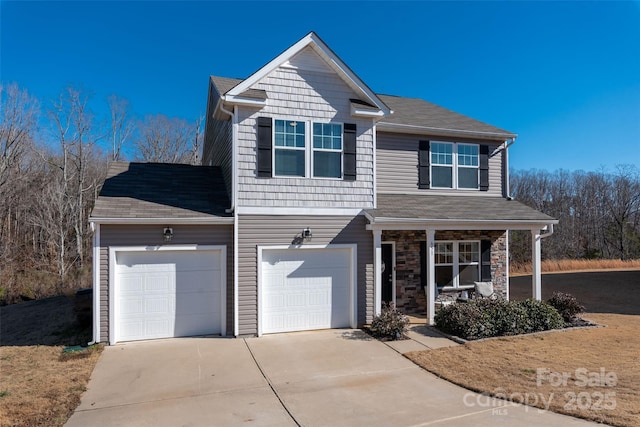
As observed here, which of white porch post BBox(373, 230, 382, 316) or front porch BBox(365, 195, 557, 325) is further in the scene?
front porch BBox(365, 195, 557, 325)

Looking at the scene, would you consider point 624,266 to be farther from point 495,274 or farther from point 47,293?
point 47,293

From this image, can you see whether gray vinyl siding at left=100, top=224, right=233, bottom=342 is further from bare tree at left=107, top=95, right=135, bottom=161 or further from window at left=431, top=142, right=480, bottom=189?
bare tree at left=107, top=95, right=135, bottom=161

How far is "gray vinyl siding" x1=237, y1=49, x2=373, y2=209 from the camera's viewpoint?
28.3 ft

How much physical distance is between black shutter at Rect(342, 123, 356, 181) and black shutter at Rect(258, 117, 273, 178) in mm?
1896

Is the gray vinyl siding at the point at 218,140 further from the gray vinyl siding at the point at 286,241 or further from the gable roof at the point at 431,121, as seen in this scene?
the gable roof at the point at 431,121

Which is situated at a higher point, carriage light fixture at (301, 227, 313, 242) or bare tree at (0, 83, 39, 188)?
bare tree at (0, 83, 39, 188)

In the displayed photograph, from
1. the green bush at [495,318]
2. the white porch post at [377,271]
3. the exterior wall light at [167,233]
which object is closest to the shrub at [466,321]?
the green bush at [495,318]

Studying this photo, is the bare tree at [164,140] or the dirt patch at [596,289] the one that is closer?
the dirt patch at [596,289]

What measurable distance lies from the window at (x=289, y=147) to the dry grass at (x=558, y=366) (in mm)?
4946

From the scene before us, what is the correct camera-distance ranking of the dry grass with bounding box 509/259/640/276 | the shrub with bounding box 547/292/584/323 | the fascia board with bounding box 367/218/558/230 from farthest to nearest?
the dry grass with bounding box 509/259/640/276
the shrub with bounding box 547/292/584/323
the fascia board with bounding box 367/218/558/230

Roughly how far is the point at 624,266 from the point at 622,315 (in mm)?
15926

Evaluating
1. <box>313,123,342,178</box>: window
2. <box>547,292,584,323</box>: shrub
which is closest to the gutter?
<box>313,123,342,178</box>: window

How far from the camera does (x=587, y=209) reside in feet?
108

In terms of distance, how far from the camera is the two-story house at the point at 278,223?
812cm
